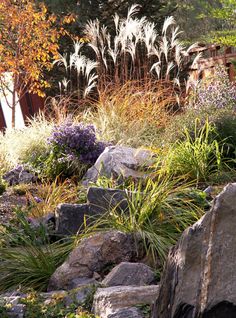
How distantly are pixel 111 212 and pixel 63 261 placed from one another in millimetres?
501

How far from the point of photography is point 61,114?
7969mm

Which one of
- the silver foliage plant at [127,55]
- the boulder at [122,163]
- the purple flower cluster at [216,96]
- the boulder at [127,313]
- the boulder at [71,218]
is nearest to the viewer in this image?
the boulder at [127,313]

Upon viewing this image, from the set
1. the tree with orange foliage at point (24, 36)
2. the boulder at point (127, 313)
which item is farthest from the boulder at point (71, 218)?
the tree with orange foliage at point (24, 36)

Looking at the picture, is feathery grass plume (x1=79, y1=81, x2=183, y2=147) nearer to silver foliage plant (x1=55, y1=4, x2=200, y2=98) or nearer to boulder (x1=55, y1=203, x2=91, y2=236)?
silver foliage plant (x1=55, y1=4, x2=200, y2=98)

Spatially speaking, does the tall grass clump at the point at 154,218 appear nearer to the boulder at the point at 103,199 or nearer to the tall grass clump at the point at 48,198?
the boulder at the point at 103,199

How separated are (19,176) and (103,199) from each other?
2.79m

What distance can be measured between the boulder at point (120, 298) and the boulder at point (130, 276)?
16.0 inches

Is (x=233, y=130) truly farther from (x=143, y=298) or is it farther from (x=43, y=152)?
(x=143, y=298)

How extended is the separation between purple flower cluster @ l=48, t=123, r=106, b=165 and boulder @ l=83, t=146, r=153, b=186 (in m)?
0.79

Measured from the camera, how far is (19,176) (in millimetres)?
7059

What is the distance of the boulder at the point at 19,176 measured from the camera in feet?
22.9

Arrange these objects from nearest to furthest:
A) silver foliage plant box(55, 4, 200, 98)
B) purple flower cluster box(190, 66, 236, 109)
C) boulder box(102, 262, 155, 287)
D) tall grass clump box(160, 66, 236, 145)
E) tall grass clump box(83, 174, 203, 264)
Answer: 1. boulder box(102, 262, 155, 287)
2. tall grass clump box(83, 174, 203, 264)
3. tall grass clump box(160, 66, 236, 145)
4. purple flower cluster box(190, 66, 236, 109)
5. silver foliage plant box(55, 4, 200, 98)

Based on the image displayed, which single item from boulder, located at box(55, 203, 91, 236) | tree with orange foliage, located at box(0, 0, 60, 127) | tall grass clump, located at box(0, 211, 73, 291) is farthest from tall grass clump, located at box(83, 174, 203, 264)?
tree with orange foliage, located at box(0, 0, 60, 127)

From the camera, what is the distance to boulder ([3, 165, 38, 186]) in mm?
6988
